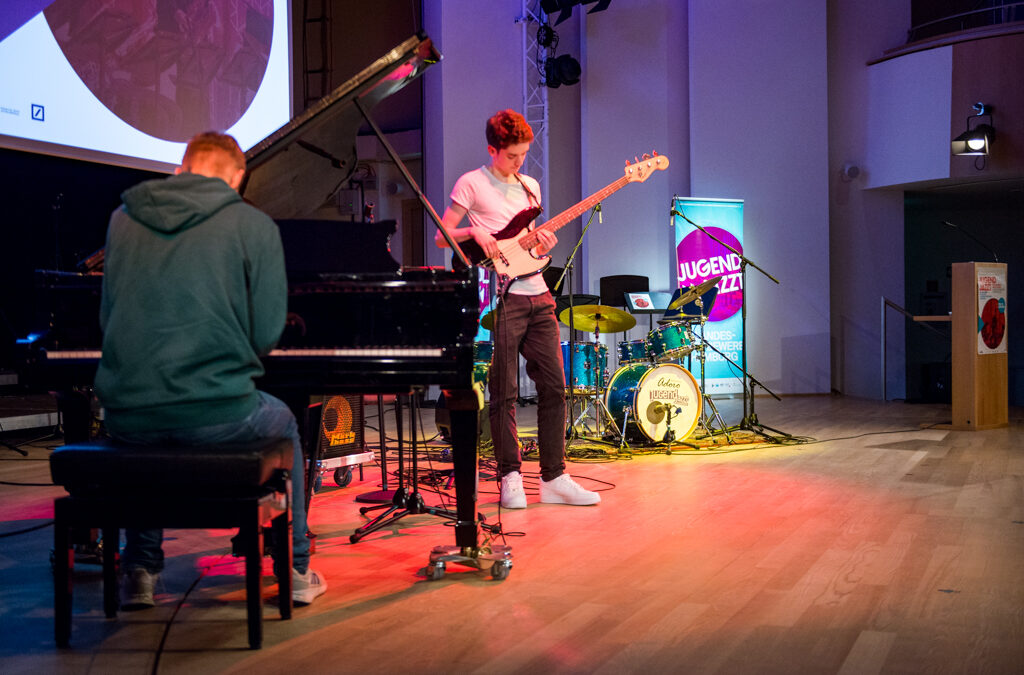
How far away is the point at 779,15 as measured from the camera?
33.8 feet

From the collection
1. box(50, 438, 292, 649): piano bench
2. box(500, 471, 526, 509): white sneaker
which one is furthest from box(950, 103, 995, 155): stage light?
box(50, 438, 292, 649): piano bench

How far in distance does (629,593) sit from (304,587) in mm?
1021

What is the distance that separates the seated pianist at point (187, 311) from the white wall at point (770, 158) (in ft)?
28.8

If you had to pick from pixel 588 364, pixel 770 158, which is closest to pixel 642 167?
pixel 588 364

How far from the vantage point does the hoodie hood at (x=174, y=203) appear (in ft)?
7.31

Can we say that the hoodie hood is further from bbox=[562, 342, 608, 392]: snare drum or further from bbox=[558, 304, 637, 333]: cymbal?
bbox=[562, 342, 608, 392]: snare drum

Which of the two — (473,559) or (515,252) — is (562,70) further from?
(473,559)

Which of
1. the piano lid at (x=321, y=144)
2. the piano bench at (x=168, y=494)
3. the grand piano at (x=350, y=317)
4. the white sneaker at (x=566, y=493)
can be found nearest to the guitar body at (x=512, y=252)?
the piano lid at (x=321, y=144)

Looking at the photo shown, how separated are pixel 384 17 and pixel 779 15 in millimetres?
5028

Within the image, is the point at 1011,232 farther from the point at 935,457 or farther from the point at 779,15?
the point at 935,457

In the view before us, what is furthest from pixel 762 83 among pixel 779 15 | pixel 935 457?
pixel 935 457

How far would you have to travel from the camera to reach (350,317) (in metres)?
2.78

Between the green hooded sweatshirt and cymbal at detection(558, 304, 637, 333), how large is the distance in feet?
11.5

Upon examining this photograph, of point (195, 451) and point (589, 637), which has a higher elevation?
point (195, 451)
